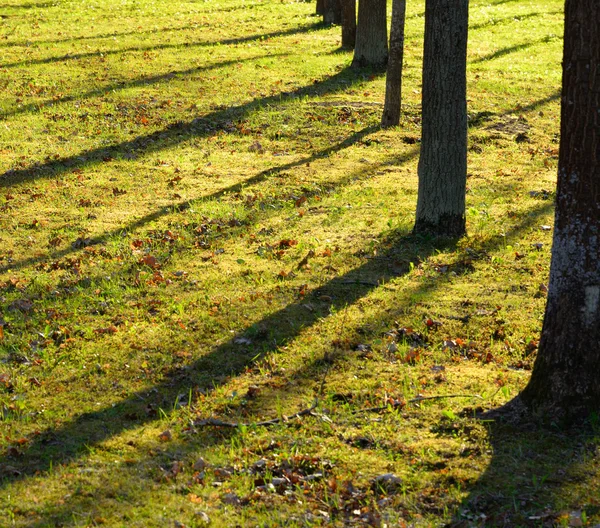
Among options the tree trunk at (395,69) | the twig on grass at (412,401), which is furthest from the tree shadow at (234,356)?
the tree trunk at (395,69)

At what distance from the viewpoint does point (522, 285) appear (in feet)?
28.5

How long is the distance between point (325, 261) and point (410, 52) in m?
13.7

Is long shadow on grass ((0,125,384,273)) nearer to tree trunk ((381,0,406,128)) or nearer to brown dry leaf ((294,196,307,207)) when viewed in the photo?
tree trunk ((381,0,406,128))

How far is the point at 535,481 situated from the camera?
5.43 m

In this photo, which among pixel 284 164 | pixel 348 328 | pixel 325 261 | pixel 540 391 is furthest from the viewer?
pixel 284 164

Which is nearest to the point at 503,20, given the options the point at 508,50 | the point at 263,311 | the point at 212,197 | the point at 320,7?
the point at 508,50

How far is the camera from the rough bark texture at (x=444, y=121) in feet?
30.6

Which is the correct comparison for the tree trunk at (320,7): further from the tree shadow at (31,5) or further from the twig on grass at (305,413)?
the twig on grass at (305,413)

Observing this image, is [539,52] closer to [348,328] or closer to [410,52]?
[410,52]

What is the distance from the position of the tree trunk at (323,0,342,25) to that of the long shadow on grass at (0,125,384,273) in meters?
11.8

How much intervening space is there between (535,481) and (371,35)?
577 inches

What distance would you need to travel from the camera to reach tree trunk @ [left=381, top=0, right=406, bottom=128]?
1327 cm

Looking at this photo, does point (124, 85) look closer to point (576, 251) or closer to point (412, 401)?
point (412, 401)

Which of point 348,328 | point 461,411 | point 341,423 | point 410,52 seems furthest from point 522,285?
point 410,52
